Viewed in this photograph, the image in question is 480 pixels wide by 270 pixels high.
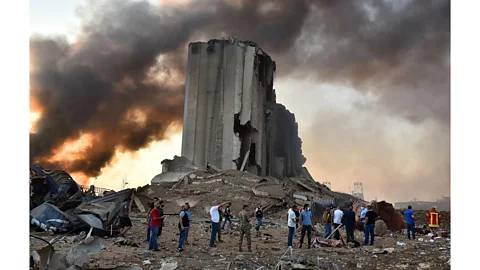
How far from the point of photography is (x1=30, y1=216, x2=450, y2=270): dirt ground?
754 cm

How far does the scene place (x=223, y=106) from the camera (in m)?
31.7

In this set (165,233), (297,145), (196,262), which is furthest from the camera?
(297,145)

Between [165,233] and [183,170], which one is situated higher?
[183,170]

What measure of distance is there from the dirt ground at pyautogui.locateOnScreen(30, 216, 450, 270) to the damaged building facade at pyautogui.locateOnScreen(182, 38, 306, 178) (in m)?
19.8

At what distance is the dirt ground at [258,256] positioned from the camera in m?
7.54

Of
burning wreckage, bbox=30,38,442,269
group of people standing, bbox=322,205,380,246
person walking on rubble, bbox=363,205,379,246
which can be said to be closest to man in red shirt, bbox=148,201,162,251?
burning wreckage, bbox=30,38,442,269

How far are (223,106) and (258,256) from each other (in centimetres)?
2356

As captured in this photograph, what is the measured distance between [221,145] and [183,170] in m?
4.32

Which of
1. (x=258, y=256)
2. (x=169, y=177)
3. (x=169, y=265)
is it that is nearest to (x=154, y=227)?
(x=169, y=265)

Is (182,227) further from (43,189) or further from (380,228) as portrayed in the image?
(43,189)
